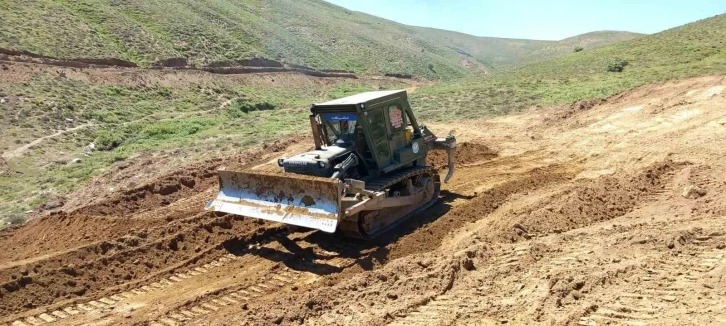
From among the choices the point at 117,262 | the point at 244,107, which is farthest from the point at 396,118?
the point at 244,107

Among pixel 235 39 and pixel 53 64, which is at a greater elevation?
pixel 235 39

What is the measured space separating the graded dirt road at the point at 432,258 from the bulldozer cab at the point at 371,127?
1387 mm

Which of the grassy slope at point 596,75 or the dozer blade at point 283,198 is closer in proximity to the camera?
the dozer blade at point 283,198

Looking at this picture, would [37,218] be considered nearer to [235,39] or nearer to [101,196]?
[101,196]

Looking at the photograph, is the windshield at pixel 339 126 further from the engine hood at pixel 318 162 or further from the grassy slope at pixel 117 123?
the grassy slope at pixel 117 123

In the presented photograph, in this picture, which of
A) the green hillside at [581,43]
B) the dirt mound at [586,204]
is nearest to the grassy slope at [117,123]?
the dirt mound at [586,204]

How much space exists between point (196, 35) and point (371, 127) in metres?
37.5

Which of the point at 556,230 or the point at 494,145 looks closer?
the point at 556,230

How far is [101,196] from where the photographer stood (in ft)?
44.8

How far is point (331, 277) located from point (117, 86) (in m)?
25.6

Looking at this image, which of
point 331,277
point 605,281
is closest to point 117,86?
point 331,277

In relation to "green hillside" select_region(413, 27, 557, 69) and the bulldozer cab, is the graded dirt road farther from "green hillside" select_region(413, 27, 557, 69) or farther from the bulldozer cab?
"green hillside" select_region(413, 27, 557, 69)

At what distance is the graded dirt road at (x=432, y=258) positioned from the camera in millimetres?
6543

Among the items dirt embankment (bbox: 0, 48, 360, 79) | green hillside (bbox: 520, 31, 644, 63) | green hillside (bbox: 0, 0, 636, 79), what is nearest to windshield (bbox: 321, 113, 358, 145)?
dirt embankment (bbox: 0, 48, 360, 79)
